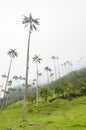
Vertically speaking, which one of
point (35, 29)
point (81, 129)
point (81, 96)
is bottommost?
point (81, 129)

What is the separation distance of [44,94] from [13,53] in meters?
28.7

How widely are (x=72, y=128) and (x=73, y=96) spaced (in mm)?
64397

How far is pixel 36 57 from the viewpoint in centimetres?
7606

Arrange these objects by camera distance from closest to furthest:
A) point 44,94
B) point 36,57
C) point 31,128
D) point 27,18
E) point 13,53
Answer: point 31,128 → point 27,18 → point 13,53 → point 36,57 → point 44,94

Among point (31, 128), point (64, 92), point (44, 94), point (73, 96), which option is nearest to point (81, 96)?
point (73, 96)

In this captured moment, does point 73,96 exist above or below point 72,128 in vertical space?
above

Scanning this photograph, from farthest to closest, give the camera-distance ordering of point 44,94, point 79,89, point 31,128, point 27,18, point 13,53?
1. point 79,89
2. point 44,94
3. point 13,53
4. point 27,18
5. point 31,128

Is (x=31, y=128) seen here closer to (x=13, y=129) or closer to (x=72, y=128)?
(x=13, y=129)

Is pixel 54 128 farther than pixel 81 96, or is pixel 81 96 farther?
pixel 81 96

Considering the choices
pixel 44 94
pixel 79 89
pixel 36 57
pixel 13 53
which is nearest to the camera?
pixel 13 53

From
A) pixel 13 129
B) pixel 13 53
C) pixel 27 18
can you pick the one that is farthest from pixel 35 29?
pixel 13 129

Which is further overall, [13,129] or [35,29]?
[35,29]

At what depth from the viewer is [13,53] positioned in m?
66.8

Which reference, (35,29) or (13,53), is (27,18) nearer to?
(35,29)
